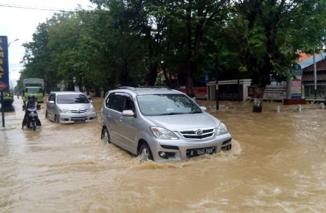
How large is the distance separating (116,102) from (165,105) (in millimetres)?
1934

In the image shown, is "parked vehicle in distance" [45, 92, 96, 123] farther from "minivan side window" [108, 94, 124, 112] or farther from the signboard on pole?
"minivan side window" [108, 94, 124, 112]

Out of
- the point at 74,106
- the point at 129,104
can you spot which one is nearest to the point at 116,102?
the point at 129,104

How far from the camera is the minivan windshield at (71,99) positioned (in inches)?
820

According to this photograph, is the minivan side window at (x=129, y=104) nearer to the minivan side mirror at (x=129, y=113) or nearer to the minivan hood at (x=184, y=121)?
the minivan side mirror at (x=129, y=113)

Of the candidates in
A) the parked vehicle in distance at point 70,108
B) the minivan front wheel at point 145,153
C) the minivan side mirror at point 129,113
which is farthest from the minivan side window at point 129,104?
the parked vehicle in distance at point 70,108

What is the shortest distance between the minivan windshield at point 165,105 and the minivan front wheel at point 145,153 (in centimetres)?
75

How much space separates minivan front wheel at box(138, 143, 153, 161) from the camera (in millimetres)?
8913

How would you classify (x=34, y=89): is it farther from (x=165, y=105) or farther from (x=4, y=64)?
(x=165, y=105)

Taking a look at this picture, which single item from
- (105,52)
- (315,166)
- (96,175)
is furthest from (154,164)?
(105,52)

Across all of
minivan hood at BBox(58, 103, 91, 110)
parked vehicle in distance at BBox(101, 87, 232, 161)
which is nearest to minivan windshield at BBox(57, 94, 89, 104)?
minivan hood at BBox(58, 103, 91, 110)

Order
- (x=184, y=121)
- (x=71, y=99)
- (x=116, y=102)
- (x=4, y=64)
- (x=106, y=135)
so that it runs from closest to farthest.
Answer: (x=184, y=121), (x=116, y=102), (x=106, y=135), (x=4, y=64), (x=71, y=99)

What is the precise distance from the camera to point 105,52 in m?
34.8

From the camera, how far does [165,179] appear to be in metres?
7.85

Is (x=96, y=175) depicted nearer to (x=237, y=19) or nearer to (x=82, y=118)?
(x=82, y=118)
